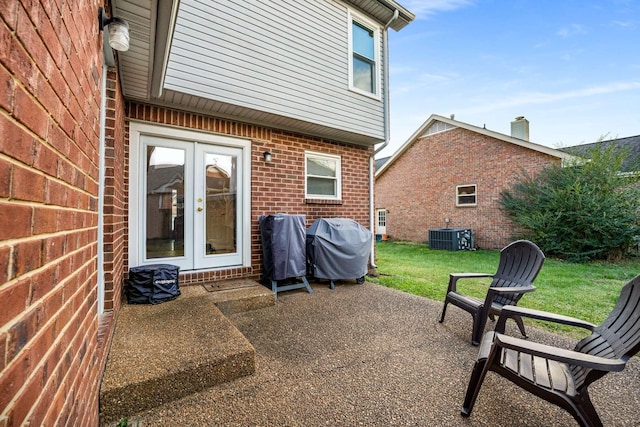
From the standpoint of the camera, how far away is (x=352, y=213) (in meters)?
6.08

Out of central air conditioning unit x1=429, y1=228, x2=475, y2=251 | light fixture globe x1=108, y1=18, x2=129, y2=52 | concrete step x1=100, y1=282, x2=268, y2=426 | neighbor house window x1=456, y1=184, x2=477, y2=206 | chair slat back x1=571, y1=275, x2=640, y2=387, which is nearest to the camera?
chair slat back x1=571, y1=275, x2=640, y2=387

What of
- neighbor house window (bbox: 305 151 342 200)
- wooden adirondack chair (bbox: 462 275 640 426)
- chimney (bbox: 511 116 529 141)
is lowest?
wooden adirondack chair (bbox: 462 275 640 426)

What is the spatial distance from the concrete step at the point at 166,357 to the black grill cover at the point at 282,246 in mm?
1339

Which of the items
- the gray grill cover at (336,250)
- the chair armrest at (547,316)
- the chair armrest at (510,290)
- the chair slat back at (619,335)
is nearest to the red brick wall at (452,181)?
the gray grill cover at (336,250)

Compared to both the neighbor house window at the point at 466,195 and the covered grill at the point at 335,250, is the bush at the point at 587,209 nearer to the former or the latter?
the neighbor house window at the point at 466,195

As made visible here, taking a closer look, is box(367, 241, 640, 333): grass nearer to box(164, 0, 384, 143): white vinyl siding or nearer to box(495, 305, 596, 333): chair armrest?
box(495, 305, 596, 333): chair armrest

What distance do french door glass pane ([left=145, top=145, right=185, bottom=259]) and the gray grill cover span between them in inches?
80.9

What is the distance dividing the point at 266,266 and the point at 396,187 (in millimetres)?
11656

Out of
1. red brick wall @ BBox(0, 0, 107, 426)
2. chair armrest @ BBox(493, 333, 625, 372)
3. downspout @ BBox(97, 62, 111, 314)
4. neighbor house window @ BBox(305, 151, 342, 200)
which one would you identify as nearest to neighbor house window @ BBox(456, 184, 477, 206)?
neighbor house window @ BBox(305, 151, 342, 200)

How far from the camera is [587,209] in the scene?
8.50 m

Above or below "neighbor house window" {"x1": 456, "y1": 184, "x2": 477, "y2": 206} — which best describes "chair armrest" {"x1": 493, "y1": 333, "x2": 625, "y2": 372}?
below

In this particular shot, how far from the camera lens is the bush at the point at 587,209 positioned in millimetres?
8227

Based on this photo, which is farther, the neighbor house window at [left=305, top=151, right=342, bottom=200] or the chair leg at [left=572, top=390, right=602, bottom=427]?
the neighbor house window at [left=305, top=151, right=342, bottom=200]

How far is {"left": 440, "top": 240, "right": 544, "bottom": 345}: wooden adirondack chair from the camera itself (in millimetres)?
2928
